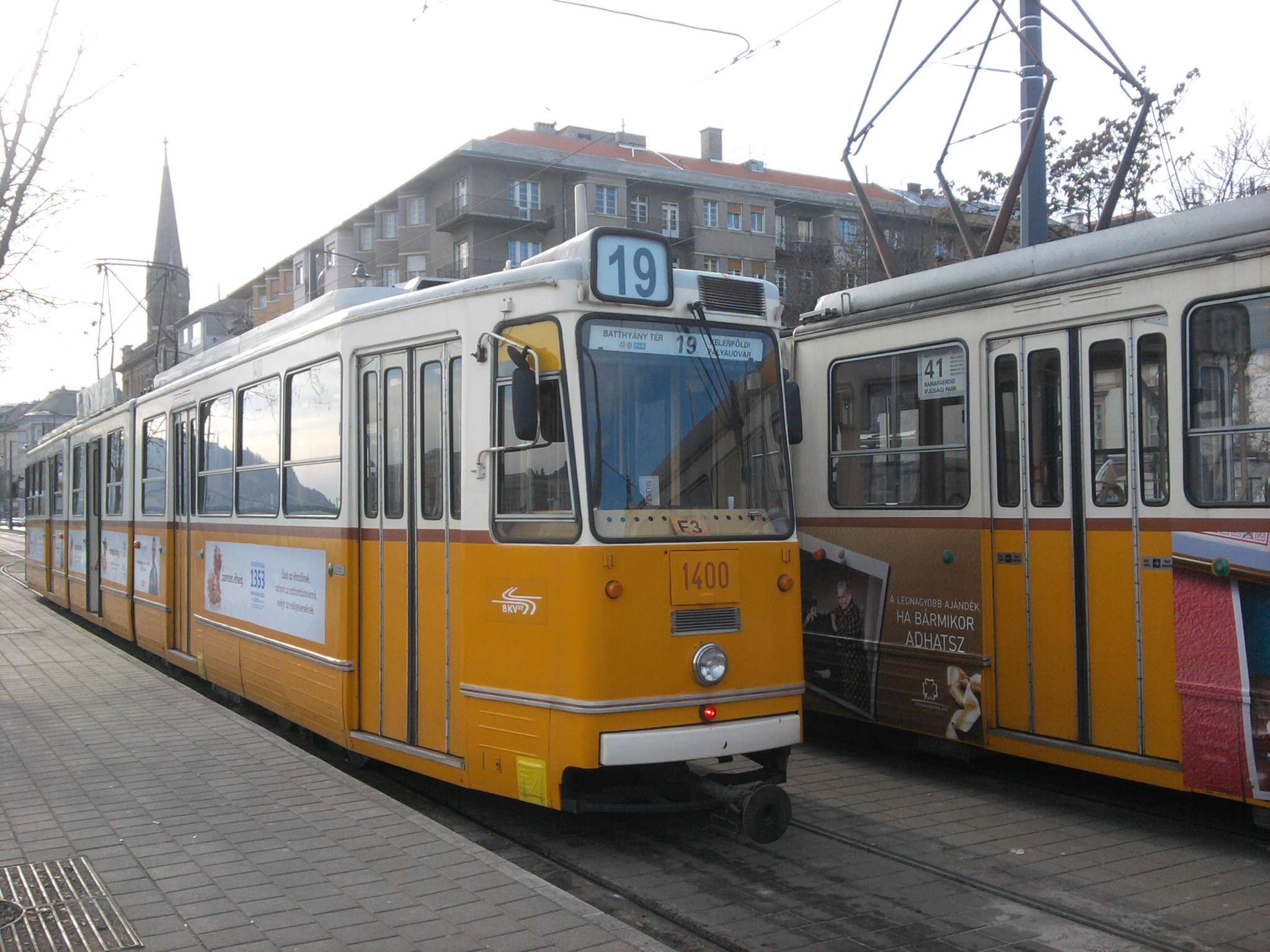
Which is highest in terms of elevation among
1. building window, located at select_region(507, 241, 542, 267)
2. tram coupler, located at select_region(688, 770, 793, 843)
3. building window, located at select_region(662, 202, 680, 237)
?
building window, located at select_region(662, 202, 680, 237)

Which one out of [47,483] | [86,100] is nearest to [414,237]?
[47,483]

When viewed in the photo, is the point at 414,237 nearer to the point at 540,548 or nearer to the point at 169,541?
the point at 169,541

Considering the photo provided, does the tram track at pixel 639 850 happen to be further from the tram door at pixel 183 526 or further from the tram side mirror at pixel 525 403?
the tram door at pixel 183 526

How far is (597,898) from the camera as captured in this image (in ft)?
17.4

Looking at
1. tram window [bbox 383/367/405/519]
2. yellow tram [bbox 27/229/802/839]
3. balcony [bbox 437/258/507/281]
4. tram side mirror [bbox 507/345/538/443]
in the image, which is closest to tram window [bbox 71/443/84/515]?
yellow tram [bbox 27/229/802/839]

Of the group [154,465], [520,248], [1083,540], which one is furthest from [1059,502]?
[520,248]

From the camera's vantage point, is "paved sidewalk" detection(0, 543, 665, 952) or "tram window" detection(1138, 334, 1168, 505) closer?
"paved sidewalk" detection(0, 543, 665, 952)

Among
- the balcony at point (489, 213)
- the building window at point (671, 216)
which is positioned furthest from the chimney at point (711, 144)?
the balcony at point (489, 213)

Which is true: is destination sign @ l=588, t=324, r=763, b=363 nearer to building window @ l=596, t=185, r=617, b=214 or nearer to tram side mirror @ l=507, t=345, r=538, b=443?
tram side mirror @ l=507, t=345, r=538, b=443

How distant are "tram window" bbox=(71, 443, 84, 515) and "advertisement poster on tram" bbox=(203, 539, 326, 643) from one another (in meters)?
7.72

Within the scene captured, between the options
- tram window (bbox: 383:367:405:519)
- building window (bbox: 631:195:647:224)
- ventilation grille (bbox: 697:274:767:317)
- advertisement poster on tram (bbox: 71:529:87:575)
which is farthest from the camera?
building window (bbox: 631:195:647:224)

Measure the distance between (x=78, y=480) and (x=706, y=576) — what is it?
14218mm

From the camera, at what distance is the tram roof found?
580 cm

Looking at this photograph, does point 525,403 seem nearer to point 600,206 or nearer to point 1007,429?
point 1007,429
